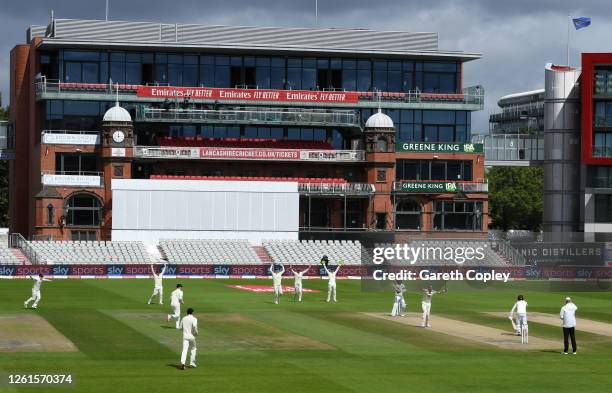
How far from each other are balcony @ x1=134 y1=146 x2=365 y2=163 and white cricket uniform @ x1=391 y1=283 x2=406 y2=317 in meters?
50.7

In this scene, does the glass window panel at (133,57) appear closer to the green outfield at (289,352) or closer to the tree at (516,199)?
the green outfield at (289,352)

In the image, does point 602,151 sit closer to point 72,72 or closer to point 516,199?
point 516,199

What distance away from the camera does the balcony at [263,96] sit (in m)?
105

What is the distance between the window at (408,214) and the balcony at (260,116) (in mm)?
8641

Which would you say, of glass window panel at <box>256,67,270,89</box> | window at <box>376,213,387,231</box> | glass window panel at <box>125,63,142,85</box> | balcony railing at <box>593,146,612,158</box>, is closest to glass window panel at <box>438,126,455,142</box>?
window at <box>376,213,387,231</box>

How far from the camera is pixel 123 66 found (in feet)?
351

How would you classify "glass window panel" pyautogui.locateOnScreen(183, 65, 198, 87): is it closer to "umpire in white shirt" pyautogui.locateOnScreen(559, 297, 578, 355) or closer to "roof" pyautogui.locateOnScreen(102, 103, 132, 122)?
"roof" pyautogui.locateOnScreen(102, 103, 132, 122)

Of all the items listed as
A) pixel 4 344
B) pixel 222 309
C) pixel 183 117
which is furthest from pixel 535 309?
pixel 183 117

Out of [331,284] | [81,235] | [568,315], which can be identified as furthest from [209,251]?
[568,315]

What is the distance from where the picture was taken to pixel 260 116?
106625mm

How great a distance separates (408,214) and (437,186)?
3.84 meters

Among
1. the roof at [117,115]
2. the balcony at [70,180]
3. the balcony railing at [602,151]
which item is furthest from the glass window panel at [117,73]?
the balcony railing at [602,151]

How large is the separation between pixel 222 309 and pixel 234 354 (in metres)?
18.2

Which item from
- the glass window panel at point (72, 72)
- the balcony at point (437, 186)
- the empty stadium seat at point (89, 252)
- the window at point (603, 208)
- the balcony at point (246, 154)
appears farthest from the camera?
the glass window panel at point (72, 72)
